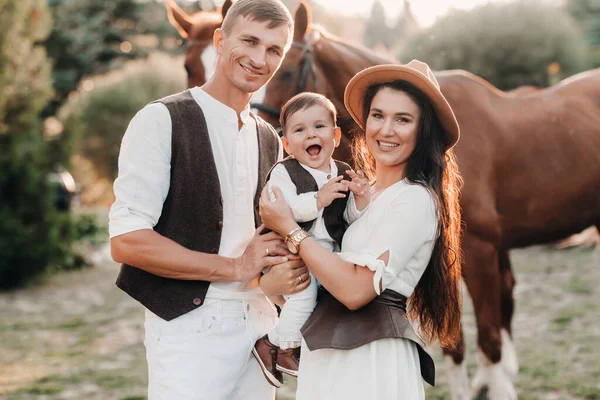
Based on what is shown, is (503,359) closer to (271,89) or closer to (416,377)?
(271,89)

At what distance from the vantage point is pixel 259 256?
202 cm

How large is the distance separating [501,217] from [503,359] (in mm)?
1013

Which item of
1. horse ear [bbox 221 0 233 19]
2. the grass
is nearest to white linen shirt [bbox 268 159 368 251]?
horse ear [bbox 221 0 233 19]

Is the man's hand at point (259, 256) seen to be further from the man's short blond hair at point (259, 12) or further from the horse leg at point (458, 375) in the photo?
the horse leg at point (458, 375)

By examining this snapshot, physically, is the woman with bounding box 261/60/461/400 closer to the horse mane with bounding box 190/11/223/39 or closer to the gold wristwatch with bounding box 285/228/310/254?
the gold wristwatch with bounding box 285/228/310/254

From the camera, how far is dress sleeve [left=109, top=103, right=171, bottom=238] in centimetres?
192

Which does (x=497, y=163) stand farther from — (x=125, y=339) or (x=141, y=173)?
(x=125, y=339)

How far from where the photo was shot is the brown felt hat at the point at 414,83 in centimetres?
200

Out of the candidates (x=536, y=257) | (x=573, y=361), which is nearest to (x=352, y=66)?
(x=573, y=361)

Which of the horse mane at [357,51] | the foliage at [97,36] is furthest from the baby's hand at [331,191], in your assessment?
the foliage at [97,36]

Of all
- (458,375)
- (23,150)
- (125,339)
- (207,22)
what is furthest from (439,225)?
(23,150)

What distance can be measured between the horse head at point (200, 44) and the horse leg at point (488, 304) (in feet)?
6.09

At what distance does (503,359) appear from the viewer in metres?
4.39

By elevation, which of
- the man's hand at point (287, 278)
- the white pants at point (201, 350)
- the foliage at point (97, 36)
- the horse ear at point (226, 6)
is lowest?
the white pants at point (201, 350)
